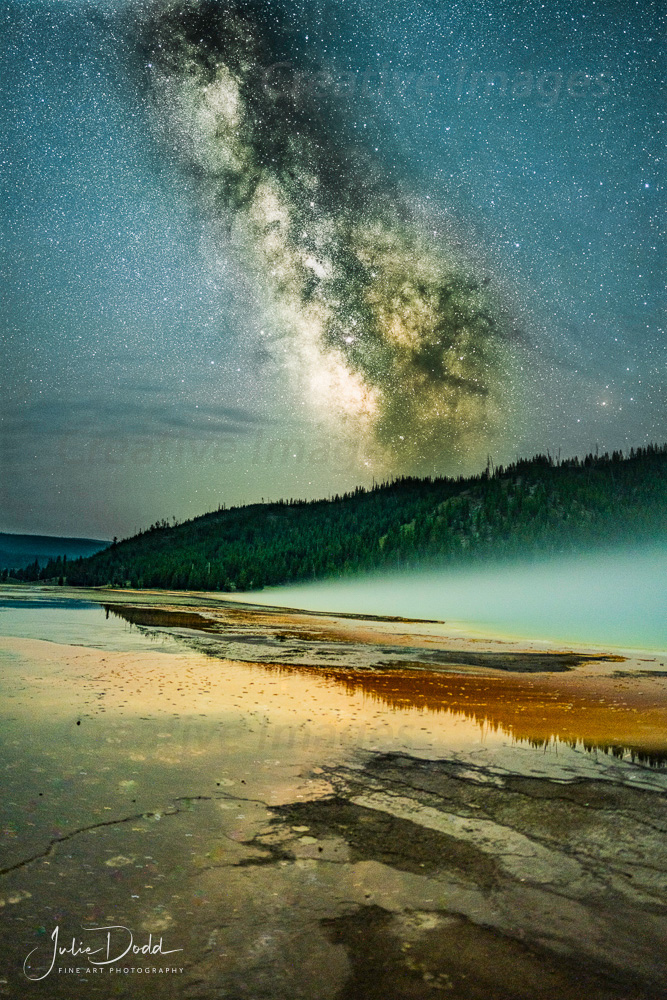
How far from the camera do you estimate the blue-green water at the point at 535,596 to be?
52.2 metres

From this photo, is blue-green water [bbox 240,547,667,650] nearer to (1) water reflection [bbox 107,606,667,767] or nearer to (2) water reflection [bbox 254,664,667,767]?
(1) water reflection [bbox 107,606,667,767]

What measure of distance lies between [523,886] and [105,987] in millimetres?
2850

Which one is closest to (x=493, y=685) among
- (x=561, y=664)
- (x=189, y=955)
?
(x=561, y=664)

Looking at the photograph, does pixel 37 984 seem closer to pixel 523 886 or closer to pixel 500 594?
pixel 523 886

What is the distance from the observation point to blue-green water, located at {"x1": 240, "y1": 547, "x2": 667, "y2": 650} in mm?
52188

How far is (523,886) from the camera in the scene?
494 cm

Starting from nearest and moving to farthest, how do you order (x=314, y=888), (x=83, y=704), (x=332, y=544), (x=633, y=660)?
(x=314, y=888) < (x=83, y=704) < (x=633, y=660) < (x=332, y=544)

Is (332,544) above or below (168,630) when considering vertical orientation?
above

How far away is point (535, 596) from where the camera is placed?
94938mm
